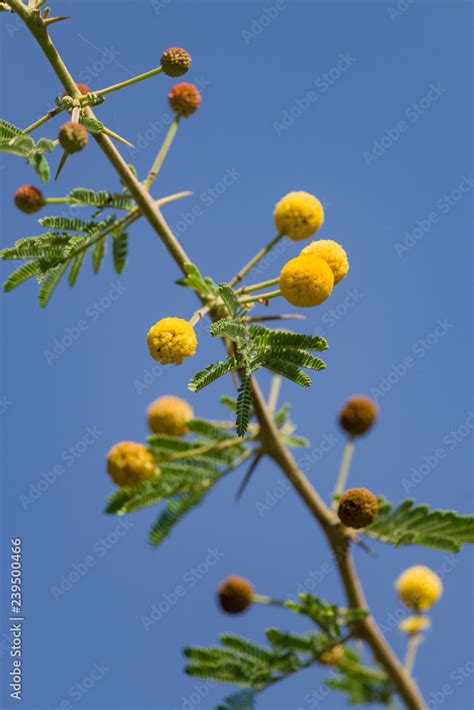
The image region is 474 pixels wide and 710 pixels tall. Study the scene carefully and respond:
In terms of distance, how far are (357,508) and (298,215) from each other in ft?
5.58

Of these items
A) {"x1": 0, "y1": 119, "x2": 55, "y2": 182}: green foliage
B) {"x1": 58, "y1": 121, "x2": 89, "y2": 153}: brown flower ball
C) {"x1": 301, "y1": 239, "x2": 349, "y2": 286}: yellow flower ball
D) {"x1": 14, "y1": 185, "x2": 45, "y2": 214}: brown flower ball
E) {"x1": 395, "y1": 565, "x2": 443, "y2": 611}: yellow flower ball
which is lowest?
{"x1": 395, "y1": 565, "x2": 443, "y2": 611}: yellow flower ball

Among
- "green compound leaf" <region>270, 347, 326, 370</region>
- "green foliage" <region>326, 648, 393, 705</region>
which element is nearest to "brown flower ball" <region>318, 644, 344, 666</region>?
"green foliage" <region>326, 648, 393, 705</region>

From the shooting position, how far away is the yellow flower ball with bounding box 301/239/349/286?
3.99 metres

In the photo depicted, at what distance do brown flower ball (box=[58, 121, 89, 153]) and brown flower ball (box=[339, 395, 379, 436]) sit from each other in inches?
117

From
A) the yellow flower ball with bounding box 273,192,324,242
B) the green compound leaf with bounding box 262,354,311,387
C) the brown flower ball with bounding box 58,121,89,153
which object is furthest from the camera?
the yellow flower ball with bounding box 273,192,324,242

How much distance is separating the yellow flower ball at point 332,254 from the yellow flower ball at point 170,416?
160 cm

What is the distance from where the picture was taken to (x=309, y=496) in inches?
187

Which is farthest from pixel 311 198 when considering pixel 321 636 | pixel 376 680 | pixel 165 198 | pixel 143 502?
pixel 376 680

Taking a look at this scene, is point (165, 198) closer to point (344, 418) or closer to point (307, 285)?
point (307, 285)

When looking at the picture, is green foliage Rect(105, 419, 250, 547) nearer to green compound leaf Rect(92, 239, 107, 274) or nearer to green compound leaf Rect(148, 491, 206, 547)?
green compound leaf Rect(148, 491, 206, 547)

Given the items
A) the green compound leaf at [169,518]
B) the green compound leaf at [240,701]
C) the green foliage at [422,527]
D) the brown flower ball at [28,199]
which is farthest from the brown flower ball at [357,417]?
the brown flower ball at [28,199]

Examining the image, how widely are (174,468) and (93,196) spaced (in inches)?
70.9

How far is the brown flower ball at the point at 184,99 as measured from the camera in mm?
4566

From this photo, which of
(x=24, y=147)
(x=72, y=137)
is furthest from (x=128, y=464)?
(x=72, y=137)
